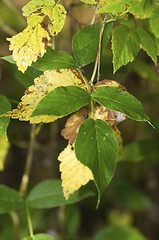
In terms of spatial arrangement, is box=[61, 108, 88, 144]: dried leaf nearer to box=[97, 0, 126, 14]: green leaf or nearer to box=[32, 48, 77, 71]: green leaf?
box=[32, 48, 77, 71]: green leaf

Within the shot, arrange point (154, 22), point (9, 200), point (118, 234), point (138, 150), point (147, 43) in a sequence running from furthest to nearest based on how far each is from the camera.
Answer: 1. point (118, 234)
2. point (138, 150)
3. point (9, 200)
4. point (147, 43)
5. point (154, 22)

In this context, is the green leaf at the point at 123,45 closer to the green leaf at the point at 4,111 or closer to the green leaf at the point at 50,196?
the green leaf at the point at 4,111

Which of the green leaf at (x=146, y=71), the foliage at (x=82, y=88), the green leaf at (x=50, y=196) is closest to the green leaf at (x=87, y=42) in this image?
the foliage at (x=82, y=88)

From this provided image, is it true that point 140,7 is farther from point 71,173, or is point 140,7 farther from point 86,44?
point 71,173

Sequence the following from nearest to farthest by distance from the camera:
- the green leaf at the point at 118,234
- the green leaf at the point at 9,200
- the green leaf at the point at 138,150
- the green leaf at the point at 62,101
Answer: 1. the green leaf at the point at 62,101
2. the green leaf at the point at 9,200
3. the green leaf at the point at 138,150
4. the green leaf at the point at 118,234

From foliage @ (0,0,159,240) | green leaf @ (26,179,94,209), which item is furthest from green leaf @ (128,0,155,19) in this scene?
green leaf @ (26,179,94,209)

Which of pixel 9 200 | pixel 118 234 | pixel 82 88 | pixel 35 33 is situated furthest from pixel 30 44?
pixel 118 234
